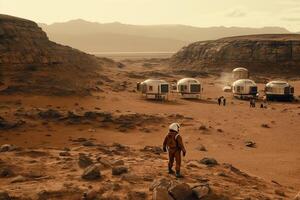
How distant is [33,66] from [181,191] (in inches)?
1569

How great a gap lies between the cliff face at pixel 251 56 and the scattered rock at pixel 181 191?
3004 inches

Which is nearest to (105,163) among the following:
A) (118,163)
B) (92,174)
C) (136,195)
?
(118,163)

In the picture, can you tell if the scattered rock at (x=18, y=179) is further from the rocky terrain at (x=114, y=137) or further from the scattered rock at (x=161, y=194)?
the scattered rock at (x=161, y=194)

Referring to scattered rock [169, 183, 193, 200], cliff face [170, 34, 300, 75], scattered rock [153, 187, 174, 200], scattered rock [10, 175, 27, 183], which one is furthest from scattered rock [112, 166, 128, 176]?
cliff face [170, 34, 300, 75]

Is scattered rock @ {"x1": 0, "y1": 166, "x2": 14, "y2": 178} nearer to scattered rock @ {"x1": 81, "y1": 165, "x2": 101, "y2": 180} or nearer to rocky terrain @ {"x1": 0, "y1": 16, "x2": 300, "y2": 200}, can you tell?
rocky terrain @ {"x1": 0, "y1": 16, "x2": 300, "y2": 200}

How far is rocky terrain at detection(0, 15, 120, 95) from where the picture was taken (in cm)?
4306

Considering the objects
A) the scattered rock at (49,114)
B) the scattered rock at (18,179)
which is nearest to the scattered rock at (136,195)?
the scattered rock at (18,179)

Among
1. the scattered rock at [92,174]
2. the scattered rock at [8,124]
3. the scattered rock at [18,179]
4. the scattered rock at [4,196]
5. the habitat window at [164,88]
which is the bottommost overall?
the scattered rock at [8,124]

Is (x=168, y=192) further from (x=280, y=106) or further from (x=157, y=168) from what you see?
(x=280, y=106)

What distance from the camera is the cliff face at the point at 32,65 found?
43.1 metres

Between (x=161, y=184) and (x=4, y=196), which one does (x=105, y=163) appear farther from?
(x=4, y=196)

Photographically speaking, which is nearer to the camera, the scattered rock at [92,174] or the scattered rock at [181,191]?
the scattered rock at [181,191]

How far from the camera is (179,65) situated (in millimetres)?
100062

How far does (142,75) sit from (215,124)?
44.1 meters
